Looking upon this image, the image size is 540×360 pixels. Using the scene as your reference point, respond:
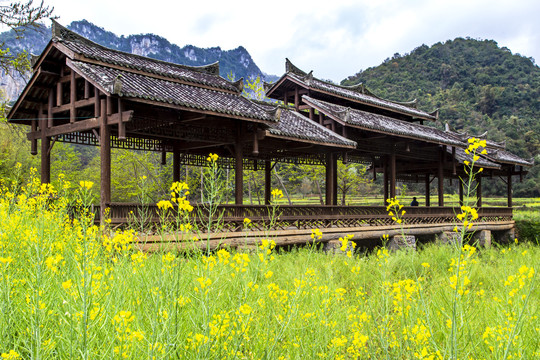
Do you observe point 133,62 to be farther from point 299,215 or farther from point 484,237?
point 484,237

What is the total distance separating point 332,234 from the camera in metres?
12.4

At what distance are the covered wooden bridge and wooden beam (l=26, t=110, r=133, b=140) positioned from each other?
0.07 feet

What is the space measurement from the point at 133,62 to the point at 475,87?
4917 cm

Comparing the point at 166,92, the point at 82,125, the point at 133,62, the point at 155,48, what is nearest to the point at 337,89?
the point at 133,62

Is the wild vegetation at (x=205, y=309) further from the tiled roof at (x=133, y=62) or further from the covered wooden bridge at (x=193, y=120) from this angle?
the tiled roof at (x=133, y=62)

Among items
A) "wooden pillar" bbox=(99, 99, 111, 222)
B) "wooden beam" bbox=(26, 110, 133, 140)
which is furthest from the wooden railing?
"wooden beam" bbox=(26, 110, 133, 140)

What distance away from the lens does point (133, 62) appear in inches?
458

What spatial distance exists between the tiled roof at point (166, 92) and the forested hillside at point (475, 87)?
3656 cm

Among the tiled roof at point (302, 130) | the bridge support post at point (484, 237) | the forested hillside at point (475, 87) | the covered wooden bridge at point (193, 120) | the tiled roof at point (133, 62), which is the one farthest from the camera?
the forested hillside at point (475, 87)

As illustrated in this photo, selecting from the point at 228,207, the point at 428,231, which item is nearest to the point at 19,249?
the point at 228,207

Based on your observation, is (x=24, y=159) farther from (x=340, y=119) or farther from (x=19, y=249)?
(x=19, y=249)

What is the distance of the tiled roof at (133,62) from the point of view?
10.1 meters

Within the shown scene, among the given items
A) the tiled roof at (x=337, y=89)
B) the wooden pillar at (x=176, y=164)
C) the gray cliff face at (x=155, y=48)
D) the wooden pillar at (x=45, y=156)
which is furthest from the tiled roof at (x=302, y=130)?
the gray cliff face at (x=155, y=48)

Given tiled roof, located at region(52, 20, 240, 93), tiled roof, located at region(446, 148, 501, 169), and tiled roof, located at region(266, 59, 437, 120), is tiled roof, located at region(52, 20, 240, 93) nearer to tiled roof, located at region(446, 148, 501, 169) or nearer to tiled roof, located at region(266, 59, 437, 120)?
tiled roof, located at region(266, 59, 437, 120)
